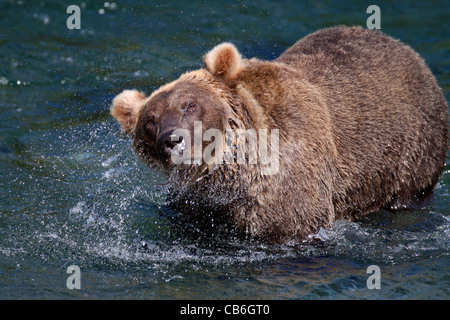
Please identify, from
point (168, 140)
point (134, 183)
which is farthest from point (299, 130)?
point (134, 183)

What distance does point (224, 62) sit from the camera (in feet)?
21.2

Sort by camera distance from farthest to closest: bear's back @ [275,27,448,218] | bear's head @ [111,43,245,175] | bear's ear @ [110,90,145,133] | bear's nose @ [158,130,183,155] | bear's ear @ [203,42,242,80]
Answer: bear's back @ [275,27,448,218] → bear's ear @ [110,90,145,133] → bear's ear @ [203,42,242,80] → bear's head @ [111,43,245,175] → bear's nose @ [158,130,183,155]

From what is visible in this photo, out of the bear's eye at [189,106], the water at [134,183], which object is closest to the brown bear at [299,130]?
the bear's eye at [189,106]

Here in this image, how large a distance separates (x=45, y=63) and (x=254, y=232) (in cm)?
801

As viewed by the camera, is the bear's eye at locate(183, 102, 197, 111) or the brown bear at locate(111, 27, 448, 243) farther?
the brown bear at locate(111, 27, 448, 243)

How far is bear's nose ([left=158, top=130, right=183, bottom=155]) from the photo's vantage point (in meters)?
5.71

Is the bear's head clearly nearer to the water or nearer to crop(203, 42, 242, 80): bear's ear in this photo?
crop(203, 42, 242, 80): bear's ear

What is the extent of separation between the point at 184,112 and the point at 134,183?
270cm

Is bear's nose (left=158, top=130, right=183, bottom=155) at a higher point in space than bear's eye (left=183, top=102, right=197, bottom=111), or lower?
lower

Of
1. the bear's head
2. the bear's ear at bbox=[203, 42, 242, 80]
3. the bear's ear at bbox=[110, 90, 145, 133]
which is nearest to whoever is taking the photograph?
the bear's head

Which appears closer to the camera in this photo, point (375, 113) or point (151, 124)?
point (151, 124)

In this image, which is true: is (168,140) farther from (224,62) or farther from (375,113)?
(375,113)

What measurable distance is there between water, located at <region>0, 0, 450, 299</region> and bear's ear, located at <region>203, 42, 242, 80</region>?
132cm

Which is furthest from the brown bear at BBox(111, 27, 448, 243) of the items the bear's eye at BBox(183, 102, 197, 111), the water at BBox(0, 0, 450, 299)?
the water at BBox(0, 0, 450, 299)
